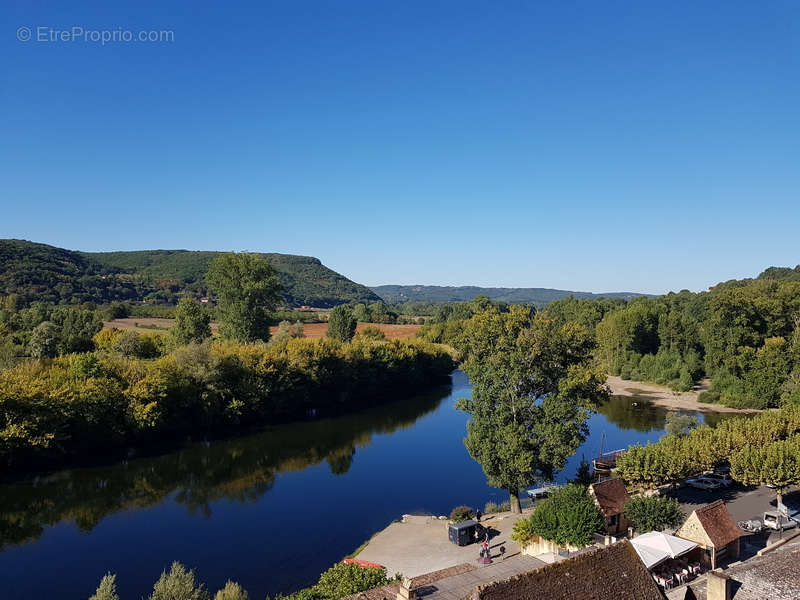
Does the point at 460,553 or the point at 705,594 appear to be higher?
the point at 705,594

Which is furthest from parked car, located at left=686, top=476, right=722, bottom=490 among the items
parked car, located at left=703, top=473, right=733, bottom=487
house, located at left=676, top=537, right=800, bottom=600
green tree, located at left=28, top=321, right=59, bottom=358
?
green tree, located at left=28, top=321, right=59, bottom=358

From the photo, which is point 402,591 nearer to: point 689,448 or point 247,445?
point 689,448

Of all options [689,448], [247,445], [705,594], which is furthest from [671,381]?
[705,594]

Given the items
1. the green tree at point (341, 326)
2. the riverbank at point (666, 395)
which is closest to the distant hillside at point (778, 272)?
the riverbank at point (666, 395)

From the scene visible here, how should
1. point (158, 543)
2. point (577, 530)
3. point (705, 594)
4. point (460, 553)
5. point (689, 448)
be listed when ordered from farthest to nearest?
1. point (689, 448)
2. point (158, 543)
3. point (460, 553)
4. point (577, 530)
5. point (705, 594)

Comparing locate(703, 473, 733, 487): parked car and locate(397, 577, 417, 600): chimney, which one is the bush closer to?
locate(703, 473, 733, 487): parked car

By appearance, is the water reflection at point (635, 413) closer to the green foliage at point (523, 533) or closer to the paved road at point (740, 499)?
the paved road at point (740, 499)
